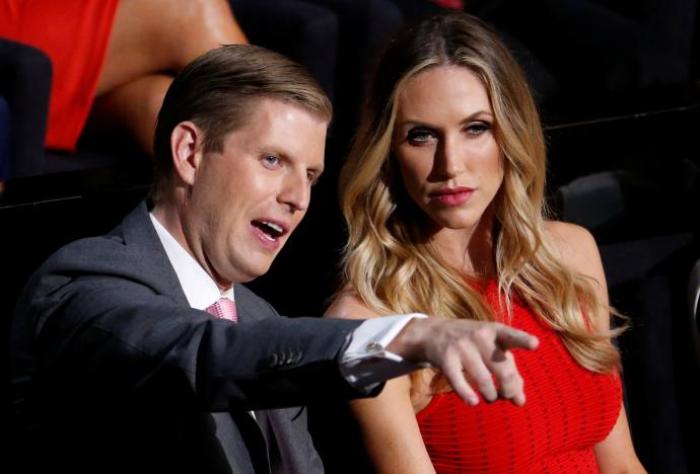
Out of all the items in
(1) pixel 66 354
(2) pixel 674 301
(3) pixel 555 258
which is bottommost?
(2) pixel 674 301

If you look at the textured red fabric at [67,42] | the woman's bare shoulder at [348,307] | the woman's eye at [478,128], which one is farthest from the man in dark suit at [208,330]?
the textured red fabric at [67,42]

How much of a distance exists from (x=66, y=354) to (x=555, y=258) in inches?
39.5

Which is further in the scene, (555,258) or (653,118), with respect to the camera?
(653,118)

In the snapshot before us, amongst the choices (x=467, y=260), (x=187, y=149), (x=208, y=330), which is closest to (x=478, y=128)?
(x=467, y=260)

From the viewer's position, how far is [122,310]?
1.41 meters

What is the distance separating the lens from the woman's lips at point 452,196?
2027 mm

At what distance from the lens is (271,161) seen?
5.48 feet

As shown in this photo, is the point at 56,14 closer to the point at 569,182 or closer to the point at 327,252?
the point at 327,252

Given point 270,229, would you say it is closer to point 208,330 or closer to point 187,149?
point 187,149

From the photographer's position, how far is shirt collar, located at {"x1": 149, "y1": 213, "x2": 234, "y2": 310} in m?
1.65

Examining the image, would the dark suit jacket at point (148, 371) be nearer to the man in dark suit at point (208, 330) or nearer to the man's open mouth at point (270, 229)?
the man in dark suit at point (208, 330)

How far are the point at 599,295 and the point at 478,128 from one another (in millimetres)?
401

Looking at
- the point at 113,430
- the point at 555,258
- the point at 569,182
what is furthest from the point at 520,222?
the point at 113,430

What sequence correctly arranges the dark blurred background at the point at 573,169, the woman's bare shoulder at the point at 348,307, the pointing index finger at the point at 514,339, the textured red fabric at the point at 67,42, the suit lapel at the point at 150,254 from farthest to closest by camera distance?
the textured red fabric at the point at 67,42 → the dark blurred background at the point at 573,169 → the woman's bare shoulder at the point at 348,307 → the suit lapel at the point at 150,254 → the pointing index finger at the point at 514,339
